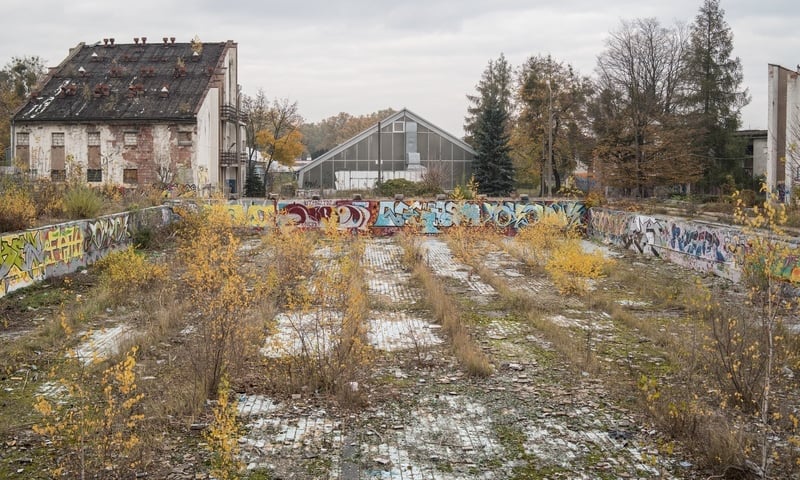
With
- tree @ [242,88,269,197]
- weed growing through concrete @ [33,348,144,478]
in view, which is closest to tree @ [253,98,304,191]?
tree @ [242,88,269,197]

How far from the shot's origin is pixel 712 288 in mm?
16344

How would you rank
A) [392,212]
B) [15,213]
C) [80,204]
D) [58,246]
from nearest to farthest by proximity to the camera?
[15,213] < [58,246] < [80,204] < [392,212]

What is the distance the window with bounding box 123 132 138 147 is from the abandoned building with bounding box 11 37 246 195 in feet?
0.18

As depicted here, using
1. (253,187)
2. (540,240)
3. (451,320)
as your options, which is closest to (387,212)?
(540,240)

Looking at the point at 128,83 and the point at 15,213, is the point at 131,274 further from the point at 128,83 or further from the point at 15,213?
the point at 128,83

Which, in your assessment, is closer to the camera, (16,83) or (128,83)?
(128,83)

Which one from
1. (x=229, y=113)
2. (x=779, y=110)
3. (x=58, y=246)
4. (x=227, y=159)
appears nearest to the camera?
(x=58, y=246)

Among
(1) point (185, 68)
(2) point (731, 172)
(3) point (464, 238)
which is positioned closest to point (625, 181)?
(2) point (731, 172)

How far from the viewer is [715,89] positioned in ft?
164

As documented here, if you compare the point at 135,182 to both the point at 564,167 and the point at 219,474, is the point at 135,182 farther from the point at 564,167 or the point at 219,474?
the point at 219,474

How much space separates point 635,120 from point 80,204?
28905 millimetres

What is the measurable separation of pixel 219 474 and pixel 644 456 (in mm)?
3902

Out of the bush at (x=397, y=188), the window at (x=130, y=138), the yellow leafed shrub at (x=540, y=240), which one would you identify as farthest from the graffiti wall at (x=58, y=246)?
the bush at (x=397, y=188)

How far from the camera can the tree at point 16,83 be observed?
5269 cm
